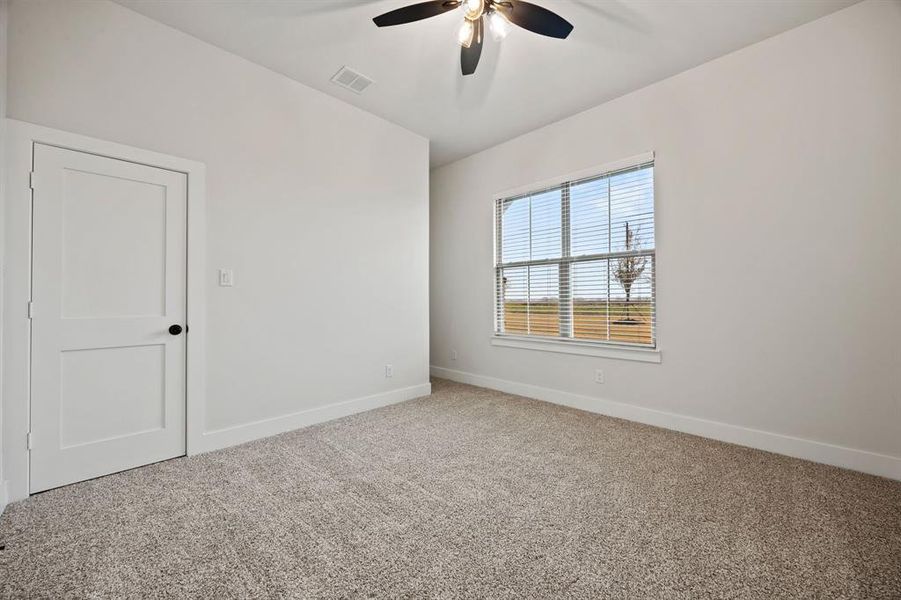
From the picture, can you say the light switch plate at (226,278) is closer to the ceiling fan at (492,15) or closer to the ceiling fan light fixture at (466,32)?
the ceiling fan at (492,15)

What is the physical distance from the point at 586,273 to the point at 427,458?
2318 mm

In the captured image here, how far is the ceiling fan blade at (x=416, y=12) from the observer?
205cm

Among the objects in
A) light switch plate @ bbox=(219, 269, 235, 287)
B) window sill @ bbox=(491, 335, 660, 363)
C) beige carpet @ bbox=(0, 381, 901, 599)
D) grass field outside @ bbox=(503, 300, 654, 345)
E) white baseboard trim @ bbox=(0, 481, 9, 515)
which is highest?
light switch plate @ bbox=(219, 269, 235, 287)

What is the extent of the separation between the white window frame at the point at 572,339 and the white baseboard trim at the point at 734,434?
0.44m

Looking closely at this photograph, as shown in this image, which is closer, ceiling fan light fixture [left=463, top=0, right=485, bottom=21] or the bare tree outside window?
ceiling fan light fixture [left=463, top=0, right=485, bottom=21]

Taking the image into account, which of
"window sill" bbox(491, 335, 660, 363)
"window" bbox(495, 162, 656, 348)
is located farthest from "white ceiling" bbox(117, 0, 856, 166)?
"window sill" bbox(491, 335, 660, 363)

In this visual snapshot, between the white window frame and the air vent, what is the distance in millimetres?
1893

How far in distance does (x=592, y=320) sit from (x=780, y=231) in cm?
154

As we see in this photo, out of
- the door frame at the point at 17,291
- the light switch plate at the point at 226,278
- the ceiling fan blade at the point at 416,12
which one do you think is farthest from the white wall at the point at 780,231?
the door frame at the point at 17,291

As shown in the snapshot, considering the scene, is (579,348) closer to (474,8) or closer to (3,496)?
(474,8)

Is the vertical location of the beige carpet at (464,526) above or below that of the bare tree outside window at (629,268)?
below

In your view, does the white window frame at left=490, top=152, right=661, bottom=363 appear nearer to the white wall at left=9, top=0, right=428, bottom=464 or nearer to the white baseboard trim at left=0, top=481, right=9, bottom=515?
the white wall at left=9, top=0, right=428, bottom=464

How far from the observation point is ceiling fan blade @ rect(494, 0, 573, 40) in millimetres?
1973

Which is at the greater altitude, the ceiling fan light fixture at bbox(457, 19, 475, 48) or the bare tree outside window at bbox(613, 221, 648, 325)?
the ceiling fan light fixture at bbox(457, 19, 475, 48)
